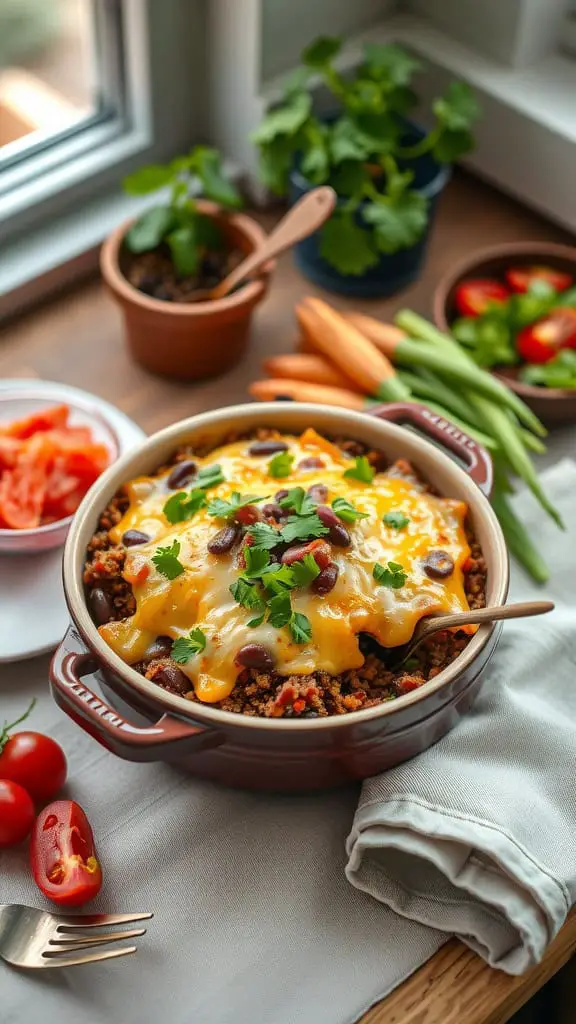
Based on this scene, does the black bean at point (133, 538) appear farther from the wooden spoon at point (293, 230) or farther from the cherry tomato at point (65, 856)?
the wooden spoon at point (293, 230)

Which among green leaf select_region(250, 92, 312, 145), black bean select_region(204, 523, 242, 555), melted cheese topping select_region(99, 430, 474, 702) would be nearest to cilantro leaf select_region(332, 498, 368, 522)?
melted cheese topping select_region(99, 430, 474, 702)

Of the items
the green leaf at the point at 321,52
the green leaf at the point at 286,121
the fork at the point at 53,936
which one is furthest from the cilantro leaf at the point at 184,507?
the green leaf at the point at 321,52

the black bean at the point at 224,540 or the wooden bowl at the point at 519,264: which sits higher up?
the black bean at the point at 224,540

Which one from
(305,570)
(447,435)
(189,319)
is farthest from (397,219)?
(305,570)

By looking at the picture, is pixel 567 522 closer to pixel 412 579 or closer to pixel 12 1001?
pixel 412 579

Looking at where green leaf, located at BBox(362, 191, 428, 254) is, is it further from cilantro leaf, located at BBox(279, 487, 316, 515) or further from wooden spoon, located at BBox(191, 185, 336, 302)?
cilantro leaf, located at BBox(279, 487, 316, 515)
